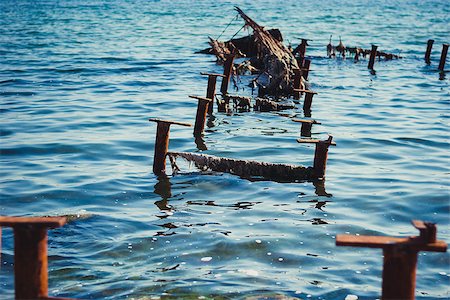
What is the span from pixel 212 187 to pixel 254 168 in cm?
96

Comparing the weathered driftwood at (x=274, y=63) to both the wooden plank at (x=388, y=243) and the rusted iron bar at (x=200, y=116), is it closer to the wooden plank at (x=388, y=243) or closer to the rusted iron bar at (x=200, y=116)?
the rusted iron bar at (x=200, y=116)

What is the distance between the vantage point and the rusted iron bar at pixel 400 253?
4.52 metres

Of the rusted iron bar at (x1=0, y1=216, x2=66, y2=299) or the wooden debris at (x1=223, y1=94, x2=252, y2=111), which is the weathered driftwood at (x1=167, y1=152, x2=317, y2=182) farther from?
the wooden debris at (x1=223, y1=94, x2=252, y2=111)

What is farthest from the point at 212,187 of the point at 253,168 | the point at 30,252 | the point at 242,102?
the point at 242,102

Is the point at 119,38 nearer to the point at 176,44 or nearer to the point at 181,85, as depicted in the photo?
the point at 176,44

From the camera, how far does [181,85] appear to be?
26.3m

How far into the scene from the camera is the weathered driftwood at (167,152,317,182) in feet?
41.3

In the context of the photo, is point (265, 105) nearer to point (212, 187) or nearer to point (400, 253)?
point (212, 187)

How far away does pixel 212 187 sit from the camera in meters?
12.4

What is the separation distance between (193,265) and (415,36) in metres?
44.0

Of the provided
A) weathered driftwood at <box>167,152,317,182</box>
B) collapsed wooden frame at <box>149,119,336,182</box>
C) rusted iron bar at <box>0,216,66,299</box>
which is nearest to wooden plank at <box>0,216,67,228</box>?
rusted iron bar at <box>0,216,66,299</box>

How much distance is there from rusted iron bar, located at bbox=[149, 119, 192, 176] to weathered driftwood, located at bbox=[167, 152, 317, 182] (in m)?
0.20

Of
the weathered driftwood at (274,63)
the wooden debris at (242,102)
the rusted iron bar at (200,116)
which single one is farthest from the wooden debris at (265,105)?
the rusted iron bar at (200,116)

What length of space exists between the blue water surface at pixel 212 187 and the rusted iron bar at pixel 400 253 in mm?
3466
